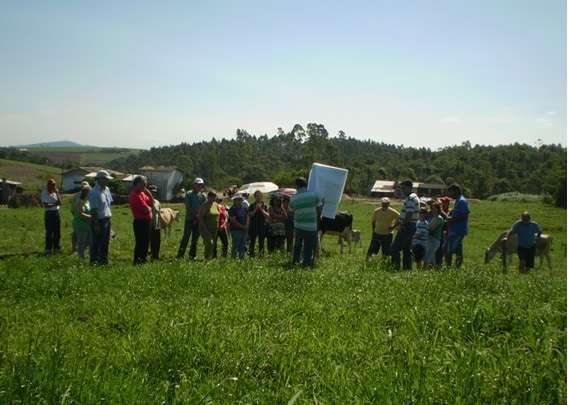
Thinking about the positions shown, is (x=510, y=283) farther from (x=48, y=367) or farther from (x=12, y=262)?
(x=12, y=262)

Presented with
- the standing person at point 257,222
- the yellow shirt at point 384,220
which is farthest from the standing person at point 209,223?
the yellow shirt at point 384,220

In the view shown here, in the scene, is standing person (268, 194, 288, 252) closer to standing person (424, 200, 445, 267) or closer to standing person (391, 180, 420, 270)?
standing person (391, 180, 420, 270)

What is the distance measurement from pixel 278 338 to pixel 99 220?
7.26 m

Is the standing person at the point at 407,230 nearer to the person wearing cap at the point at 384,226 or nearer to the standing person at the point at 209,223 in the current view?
the person wearing cap at the point at 384,226

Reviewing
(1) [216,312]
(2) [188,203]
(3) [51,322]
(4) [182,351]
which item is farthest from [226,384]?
(2) [188,203]

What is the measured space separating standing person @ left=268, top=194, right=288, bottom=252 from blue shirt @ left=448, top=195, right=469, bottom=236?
4.72 meters

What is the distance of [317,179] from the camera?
16.0 metres

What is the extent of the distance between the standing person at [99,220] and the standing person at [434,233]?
23.3 ft

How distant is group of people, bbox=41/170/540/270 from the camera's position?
36.0 feet

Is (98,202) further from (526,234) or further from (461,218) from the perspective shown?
(526,234)

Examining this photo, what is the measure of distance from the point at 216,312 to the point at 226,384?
1809mm

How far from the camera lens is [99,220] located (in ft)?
36.0

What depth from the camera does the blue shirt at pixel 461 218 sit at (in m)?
11.6

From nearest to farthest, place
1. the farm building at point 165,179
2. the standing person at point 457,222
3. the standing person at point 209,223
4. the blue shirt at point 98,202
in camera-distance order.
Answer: the blue shirt at point 98,202 → the standing person at point 457,222 → the standing person at point 209,223 → the farm building at point 165,179
